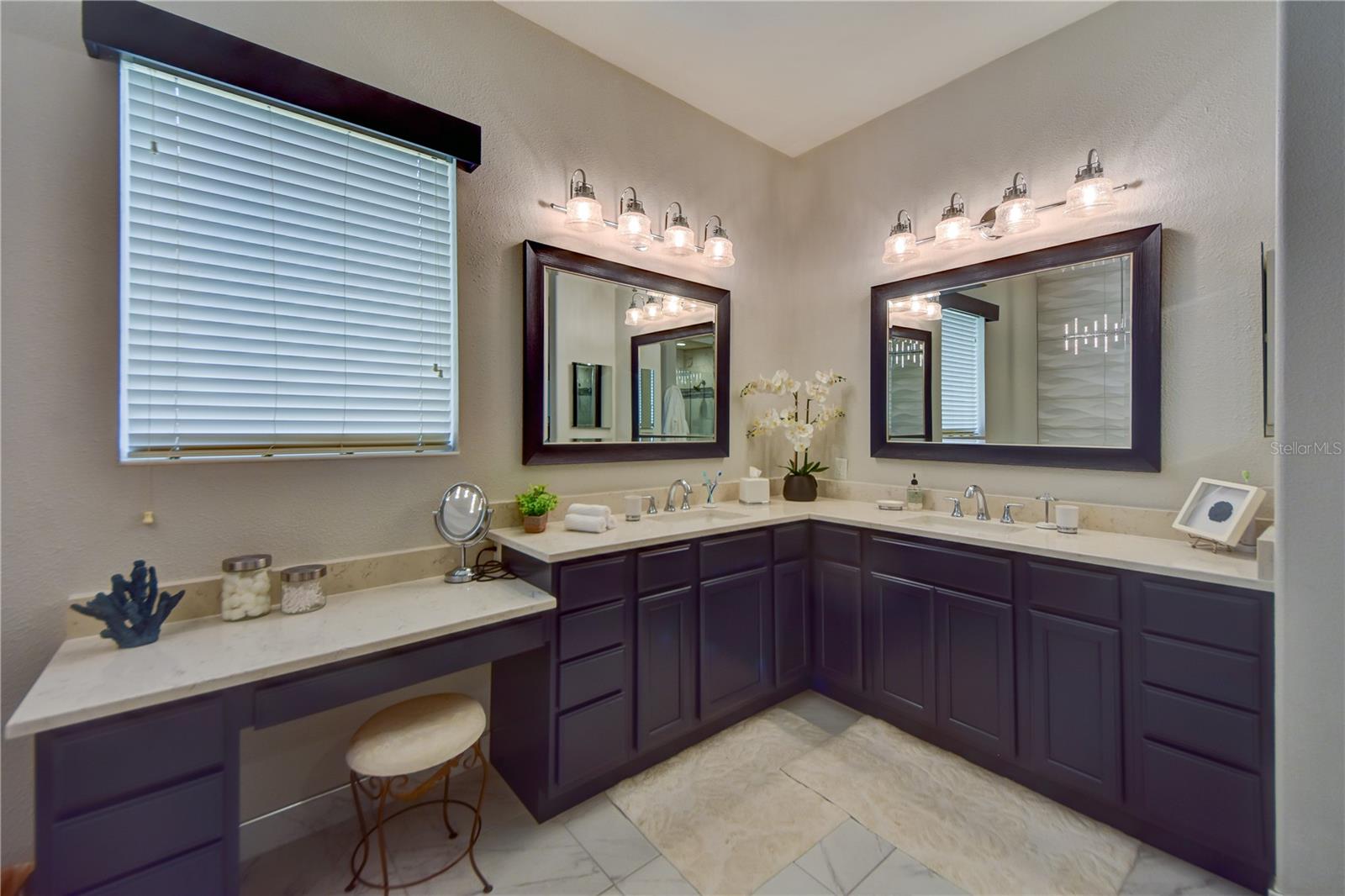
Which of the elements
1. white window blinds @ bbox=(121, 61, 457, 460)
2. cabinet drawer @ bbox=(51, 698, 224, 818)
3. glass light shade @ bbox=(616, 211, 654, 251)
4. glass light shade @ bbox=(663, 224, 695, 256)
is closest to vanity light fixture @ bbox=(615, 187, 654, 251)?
glass light shade @ bbox=(616, 211, 654, 251)

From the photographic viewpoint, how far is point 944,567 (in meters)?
2.17

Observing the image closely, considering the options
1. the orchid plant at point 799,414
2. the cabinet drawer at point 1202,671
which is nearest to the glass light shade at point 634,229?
the orchid plant at point 799,414

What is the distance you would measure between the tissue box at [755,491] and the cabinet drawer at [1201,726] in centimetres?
167

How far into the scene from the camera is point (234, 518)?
168 centimetres

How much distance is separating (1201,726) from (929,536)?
932 mm

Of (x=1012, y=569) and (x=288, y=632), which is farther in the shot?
(x=1012, y=569)

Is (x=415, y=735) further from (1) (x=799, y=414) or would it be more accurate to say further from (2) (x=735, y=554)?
(1) (x=799, y=414)

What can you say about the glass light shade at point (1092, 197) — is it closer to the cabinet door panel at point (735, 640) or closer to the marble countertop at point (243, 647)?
the cabinet door panel at point (735, 640)

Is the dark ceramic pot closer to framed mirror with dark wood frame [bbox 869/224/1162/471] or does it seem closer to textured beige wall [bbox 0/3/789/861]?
framed mirror with dark wood frame [bbox 869/224/1162/471]

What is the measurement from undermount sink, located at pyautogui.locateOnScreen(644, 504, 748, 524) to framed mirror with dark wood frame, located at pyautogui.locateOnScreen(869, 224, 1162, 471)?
946 mm

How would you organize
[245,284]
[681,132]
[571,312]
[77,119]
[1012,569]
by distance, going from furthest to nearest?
[681,132] → [571,312] → [1012,569] → [245,284] → [77,119]

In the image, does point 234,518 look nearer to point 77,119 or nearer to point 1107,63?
point 77,119

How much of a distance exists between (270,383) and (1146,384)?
3.19 meters

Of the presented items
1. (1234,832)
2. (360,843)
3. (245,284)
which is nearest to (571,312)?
(245,284)
